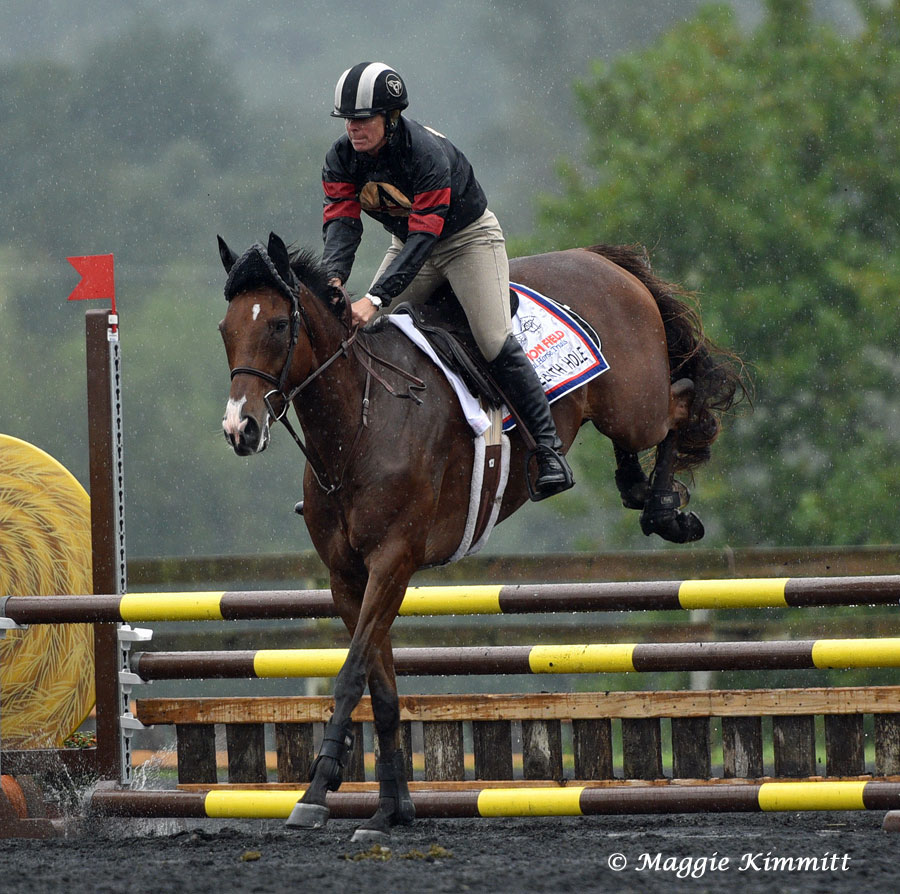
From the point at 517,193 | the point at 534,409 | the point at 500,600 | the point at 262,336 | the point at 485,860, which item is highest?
the point at 517,193

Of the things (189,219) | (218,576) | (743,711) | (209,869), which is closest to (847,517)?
(218,576)

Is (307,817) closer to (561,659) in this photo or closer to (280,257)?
(561,659)

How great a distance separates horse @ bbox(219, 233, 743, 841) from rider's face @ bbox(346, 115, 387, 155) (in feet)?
1.31

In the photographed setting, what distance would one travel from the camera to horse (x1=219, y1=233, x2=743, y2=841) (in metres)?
4.33

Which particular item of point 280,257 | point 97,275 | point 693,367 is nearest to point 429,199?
point 280,257

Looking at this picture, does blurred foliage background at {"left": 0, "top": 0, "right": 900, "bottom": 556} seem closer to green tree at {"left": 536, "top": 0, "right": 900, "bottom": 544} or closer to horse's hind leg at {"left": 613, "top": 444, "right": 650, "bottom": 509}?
green tree at {"left": 536, "top": 0, "right": 900, "bottom": 544}

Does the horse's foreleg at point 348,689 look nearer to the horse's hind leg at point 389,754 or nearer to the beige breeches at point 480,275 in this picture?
the horse's hind leg at point 389,754

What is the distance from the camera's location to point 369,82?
4625mm

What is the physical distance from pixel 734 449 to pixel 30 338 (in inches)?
746

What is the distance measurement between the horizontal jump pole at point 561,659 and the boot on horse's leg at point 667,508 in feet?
2.74

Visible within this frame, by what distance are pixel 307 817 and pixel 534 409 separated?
1617 mm

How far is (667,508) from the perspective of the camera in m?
5.89

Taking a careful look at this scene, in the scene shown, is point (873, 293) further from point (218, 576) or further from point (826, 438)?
point (218, 576)

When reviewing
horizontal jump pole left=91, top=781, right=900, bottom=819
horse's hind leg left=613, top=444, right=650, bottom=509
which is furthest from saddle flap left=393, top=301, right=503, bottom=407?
horizontal jump pole left=91, top=781, right=900, bottom=819
